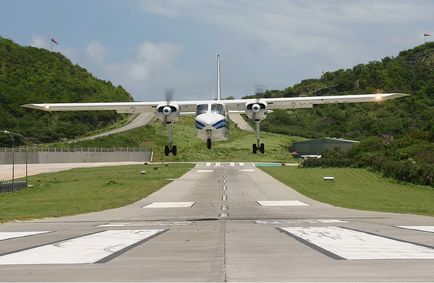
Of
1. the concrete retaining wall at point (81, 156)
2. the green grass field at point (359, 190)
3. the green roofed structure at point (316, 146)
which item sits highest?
the green roofed structure at point (316, 146)

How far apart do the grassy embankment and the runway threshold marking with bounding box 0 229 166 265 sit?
328 ft

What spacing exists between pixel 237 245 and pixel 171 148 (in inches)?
1446

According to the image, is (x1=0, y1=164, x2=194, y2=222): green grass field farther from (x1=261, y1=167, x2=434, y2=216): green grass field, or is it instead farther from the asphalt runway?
the asphalt runway

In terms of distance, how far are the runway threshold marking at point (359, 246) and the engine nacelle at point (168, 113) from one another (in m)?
29.5

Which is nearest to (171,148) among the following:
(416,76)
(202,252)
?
(202,252)

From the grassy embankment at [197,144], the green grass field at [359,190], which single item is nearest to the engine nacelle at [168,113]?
the green grass field at [359,190]

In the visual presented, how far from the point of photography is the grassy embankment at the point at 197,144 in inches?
4847

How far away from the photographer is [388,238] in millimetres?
18781

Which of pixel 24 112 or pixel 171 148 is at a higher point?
pixel 24 112

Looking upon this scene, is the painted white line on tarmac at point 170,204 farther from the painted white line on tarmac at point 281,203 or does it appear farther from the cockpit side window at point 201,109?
the cockpit side window at point 201,109

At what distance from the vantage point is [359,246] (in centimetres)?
1630

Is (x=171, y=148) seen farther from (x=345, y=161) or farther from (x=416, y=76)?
(x=416, y=76)

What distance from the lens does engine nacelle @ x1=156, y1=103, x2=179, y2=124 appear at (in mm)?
50297

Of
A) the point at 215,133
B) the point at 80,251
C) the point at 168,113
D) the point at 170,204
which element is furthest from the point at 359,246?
the point at 168,113
